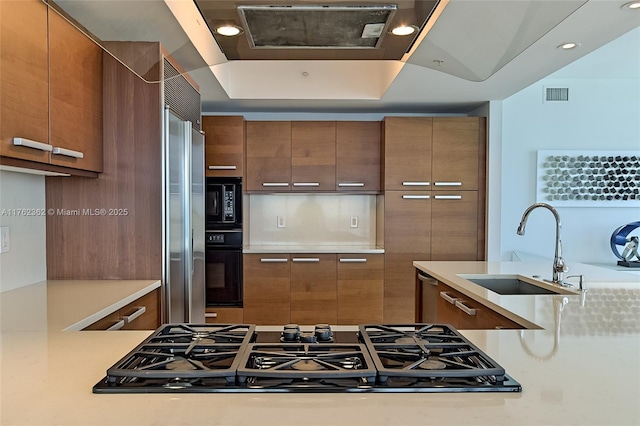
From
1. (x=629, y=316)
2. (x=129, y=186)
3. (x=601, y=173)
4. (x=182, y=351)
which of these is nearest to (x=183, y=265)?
(x=129, y=186)

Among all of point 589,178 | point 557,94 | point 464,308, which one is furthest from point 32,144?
point 589,178

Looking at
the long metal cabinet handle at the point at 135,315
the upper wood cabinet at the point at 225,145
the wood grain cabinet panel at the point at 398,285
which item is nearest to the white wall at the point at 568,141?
the wood grain cabinet panel at the point at 398,285

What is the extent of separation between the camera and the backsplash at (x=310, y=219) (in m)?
4.38

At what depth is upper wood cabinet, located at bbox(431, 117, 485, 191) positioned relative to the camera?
395cm

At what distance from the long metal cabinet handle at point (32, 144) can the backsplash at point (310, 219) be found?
2.66m

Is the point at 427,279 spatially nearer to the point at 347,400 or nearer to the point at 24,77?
the point at 347,400

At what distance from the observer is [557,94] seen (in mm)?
4266

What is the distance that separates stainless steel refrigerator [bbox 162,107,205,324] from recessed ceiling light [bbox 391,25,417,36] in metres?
1.46

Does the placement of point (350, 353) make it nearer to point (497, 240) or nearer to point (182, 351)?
point (182, 351)

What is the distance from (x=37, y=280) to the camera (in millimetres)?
2201

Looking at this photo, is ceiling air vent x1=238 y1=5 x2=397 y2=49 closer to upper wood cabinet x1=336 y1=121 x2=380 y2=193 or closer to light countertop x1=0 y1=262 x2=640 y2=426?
light countertop x1=0 y1=262 x2=640 y2=426

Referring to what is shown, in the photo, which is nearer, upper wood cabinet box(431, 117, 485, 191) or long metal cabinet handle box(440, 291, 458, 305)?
long metal cabinet handle box(440, 291, 458, 305)

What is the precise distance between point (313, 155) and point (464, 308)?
7.64 feet

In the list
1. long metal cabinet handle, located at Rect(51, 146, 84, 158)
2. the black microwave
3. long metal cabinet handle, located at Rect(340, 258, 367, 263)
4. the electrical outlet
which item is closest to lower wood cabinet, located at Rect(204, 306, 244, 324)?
the black microwave
